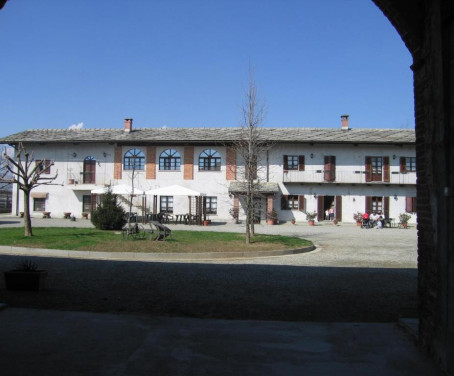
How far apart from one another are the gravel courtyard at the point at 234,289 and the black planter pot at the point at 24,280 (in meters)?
0.16

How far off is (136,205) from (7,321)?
89.7ft

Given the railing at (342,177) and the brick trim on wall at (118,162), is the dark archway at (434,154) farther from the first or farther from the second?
the brick trim on wall at (118,162)

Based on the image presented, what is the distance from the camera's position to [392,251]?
1391cm

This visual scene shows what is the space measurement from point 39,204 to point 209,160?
14196mm

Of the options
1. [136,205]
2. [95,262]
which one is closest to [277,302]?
[95,262]

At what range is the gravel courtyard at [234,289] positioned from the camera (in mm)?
5750

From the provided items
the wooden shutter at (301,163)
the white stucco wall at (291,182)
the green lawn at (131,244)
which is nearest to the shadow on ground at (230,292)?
the green lawn at (131,244)

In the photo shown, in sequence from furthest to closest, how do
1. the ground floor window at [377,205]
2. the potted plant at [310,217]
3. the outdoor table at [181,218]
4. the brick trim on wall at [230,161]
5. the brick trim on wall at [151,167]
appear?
the brick trim on wall at [151,167]
the ground floor window at [377,205]
the brick trim on wall at [230,161]
the potted plant at [310,217]
the outdoor table at [181,218]

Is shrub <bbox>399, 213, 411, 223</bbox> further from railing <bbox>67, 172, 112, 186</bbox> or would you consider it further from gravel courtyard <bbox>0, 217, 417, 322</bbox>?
railing <bbox>67, 172, 112, 186</bbox>

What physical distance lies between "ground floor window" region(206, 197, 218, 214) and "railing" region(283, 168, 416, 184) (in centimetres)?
560

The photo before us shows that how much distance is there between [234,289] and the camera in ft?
23.6

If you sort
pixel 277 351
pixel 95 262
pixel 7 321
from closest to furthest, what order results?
pixel 277 351 → pixel 7 321 → pixel 95 262

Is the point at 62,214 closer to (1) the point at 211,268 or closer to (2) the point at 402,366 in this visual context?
(1) the point at 211,268

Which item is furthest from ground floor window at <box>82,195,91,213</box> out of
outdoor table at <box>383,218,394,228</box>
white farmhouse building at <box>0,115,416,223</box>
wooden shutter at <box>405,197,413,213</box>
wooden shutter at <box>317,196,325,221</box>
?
wooden shutter at <box>405,197,413,213</box>
